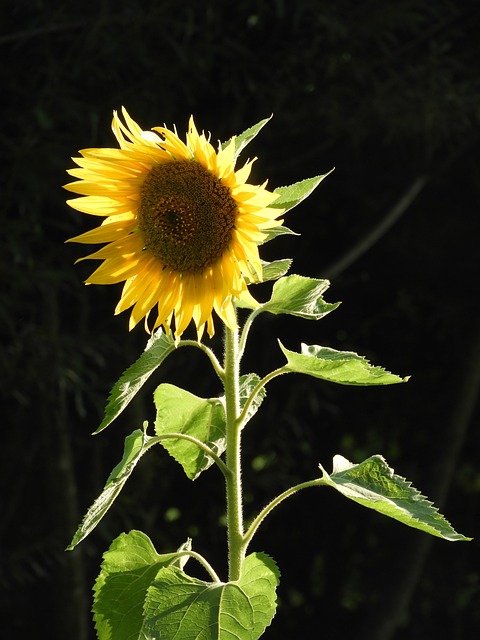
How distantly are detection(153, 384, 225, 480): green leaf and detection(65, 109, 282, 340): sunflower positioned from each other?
0.11 meters

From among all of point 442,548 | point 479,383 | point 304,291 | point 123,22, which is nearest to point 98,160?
point 304,291

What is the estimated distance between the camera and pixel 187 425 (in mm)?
923

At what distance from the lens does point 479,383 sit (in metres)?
2.73

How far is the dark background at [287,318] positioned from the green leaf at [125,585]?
1.33 m

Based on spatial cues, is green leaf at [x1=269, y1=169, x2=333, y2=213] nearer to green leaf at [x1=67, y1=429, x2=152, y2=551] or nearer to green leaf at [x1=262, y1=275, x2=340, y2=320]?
green leaf at [x1=262, y1=275, x2=340, y2=320]

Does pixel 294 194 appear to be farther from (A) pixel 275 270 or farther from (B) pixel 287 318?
(B) pixel 287 318

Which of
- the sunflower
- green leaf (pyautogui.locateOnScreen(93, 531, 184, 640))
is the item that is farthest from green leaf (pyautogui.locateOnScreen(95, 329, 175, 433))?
green leaf (pyautogui.locateOnScreen(93, 531, 184, 640))

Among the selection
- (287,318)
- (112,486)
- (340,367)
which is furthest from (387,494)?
(287,318)

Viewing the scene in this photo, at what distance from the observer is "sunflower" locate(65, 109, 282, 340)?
76 centimetres

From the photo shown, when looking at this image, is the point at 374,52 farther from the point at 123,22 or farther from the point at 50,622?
the point at 50,622

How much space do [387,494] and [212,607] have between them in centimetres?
15

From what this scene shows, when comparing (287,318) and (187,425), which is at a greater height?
(287,318)

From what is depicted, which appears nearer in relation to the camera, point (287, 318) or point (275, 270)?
point (275, 270)

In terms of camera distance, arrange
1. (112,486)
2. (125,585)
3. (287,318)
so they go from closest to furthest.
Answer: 1. (112,486)
2. (125,585)
3. (287,318)
